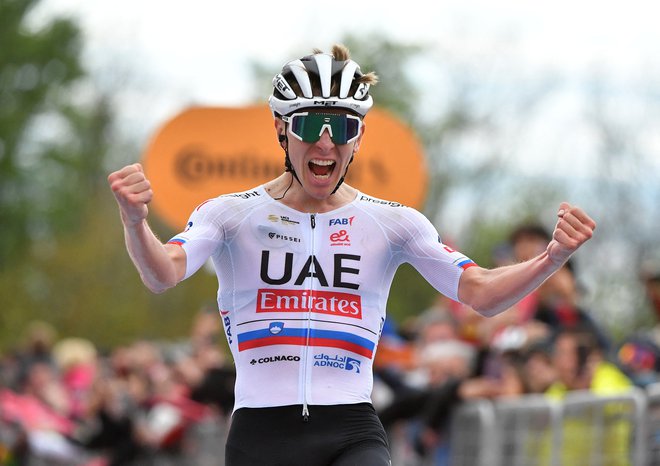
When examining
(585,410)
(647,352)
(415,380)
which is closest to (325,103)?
(585,410)

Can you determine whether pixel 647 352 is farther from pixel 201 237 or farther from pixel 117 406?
pixel 117 406

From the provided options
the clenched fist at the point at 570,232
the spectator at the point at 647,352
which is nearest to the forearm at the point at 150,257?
the clenched fist at the point at 570,232

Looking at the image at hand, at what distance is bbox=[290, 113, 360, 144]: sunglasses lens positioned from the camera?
635 cm

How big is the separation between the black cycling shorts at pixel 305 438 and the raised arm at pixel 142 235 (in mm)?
722

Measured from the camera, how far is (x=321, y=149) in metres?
6.35

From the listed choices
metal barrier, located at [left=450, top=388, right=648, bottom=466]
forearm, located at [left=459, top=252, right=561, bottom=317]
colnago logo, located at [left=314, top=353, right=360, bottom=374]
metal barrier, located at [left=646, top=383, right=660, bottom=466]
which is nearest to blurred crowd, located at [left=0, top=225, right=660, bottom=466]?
metal barrier, located at [left=450, top=388, right=648, bottom=466]

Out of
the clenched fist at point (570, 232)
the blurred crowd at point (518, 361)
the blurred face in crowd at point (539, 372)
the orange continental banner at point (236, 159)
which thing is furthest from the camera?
the orange continental banner at point (236, 159)

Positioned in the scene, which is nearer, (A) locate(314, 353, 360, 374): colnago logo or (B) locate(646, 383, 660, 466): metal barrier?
(A) locate(314, 353, 360, 374): colnago logo

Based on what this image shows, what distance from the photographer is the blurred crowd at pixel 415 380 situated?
10797 millimetres

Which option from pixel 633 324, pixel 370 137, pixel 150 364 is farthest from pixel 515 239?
pixel 633 324

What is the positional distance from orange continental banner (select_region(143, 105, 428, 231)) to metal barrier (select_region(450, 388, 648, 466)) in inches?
147

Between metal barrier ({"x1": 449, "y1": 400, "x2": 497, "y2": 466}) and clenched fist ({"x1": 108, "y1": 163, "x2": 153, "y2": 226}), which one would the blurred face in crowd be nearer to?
metal barrier ({"x1": 449, "y1": 400, "x2": 497, "y2": 466})

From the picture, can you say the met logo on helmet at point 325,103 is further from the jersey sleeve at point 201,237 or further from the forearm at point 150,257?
the forearm at point 150,257

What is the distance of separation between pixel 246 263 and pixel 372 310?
0.59 m
